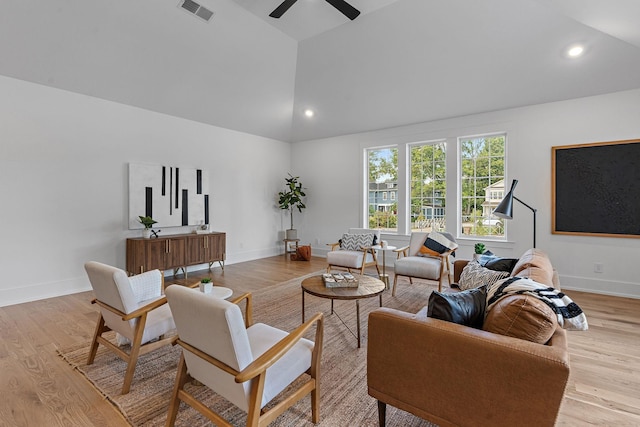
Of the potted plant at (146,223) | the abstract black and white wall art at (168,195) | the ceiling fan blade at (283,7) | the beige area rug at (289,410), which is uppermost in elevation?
the ceiling fan blade at (283,7)

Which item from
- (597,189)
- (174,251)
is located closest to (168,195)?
(174,251)

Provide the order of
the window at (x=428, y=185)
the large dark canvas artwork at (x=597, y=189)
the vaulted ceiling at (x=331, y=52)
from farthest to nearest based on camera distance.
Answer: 1. the window at (x=428, y=185)
2. the large dark canvas artwork at (x=597, y=189)
3. the vaulted ceiling at (x=331, y=52)

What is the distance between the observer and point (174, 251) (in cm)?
491

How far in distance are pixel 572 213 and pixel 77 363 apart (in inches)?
237

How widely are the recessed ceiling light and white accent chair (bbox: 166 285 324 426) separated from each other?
4588 mm

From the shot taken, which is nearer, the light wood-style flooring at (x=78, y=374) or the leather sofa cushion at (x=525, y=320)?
the leather sofa cushion at (x=525, y=320)

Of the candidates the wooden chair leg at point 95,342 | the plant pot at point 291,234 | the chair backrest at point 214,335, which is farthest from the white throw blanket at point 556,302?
the plant pot at point 291,234

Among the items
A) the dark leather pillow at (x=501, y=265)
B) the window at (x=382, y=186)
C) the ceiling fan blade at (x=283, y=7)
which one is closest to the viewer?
the dark leather pillow at (x=501, y=265)

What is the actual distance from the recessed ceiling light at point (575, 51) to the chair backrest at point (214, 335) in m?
4.92

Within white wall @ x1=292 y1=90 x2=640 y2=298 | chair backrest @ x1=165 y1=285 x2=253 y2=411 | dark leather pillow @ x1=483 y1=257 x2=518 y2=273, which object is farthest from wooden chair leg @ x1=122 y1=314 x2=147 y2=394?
white wall @ x1=292 y1=90 x2=640 y2=298

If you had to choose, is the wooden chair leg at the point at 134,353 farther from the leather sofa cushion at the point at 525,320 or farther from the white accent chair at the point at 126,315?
the leather sofa cushion at the point at 525,320

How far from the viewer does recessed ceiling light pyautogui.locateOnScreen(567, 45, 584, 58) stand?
3.78 meters

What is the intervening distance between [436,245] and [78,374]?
4.06 meters

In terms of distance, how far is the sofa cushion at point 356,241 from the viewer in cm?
502
